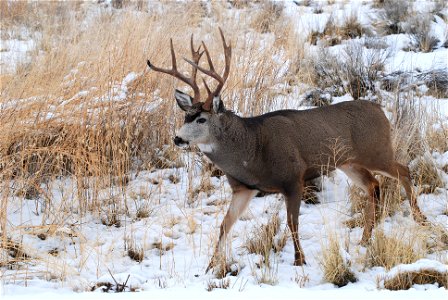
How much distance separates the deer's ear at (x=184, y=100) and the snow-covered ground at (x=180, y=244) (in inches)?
41.1

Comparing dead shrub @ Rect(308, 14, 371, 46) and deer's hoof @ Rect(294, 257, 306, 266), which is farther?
dead shrub @ Rect(308, 14, 371, 46)

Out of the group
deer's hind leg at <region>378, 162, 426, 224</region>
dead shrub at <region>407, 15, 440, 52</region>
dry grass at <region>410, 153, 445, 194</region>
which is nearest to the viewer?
deer's hind leg at <region>378, 162, 426, 224</region>

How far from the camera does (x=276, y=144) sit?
5.98 meters

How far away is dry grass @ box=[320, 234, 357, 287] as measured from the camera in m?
5.05

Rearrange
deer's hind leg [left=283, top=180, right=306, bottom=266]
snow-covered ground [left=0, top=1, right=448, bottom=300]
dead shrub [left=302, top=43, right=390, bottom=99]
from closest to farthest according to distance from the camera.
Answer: snow-covered ground [left=0, top=1, right=448, bottom=300] < deer's hind leg [left=283, top=180, right=306, bottom=266] < dead shrub [left=302, top=43, right=390, bottom=99]

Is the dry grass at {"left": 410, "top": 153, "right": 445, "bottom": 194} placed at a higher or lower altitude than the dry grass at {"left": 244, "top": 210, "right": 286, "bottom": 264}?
higher

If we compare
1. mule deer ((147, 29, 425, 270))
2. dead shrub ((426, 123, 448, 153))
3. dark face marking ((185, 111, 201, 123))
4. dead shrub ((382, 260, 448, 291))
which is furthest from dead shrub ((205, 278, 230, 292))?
dead shrub ((426, 123, 448, 153))

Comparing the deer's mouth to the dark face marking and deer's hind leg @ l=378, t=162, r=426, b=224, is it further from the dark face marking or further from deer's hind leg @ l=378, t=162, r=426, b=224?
deer's hind leg @ l=378, t=162, r=426, b=224

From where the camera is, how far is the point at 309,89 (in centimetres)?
984

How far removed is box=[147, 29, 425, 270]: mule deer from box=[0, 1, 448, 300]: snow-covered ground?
0.83 feet

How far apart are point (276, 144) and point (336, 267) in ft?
4.33

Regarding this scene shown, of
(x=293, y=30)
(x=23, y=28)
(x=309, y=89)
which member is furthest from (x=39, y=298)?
(x=23, y=28)

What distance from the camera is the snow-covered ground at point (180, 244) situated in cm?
492

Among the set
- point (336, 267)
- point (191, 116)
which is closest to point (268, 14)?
point (191, 116)
